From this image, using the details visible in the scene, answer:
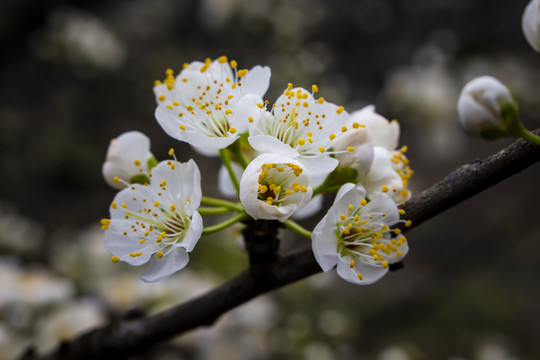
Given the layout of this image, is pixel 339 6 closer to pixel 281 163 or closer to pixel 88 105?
pixel 88 105

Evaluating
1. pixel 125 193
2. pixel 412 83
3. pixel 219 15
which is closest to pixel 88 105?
pixel 219 15

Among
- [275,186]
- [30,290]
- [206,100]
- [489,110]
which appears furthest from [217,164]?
[489,110]

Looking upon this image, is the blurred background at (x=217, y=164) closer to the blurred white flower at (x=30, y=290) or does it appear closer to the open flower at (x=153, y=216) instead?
the blurred white flower at (x=30, y=290)

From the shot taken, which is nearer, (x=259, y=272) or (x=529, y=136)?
(x=529, y=136)

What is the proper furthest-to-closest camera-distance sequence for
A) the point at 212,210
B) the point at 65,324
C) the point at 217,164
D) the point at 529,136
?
the point at 217,164, the point at 65,324, the point at 212,210, the point at 529,136

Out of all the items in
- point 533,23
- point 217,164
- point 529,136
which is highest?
point 533,23

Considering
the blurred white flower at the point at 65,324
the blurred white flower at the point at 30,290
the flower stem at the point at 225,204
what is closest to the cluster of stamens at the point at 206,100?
the flower stem at the point at 225,204

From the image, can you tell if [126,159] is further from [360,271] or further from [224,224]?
[360,271]
